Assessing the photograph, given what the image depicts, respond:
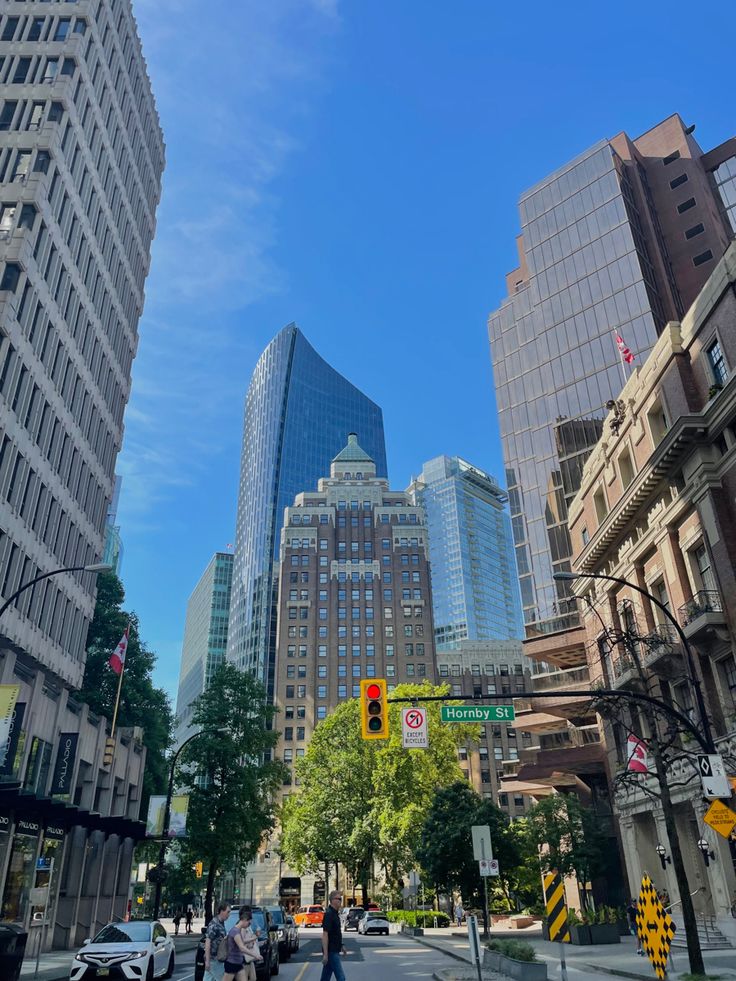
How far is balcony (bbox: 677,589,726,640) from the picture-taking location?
28844 millimetres

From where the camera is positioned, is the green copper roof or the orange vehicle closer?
the orange vehicle

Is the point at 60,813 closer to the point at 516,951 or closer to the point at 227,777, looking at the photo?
the point at 227,777

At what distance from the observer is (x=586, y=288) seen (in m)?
82.1

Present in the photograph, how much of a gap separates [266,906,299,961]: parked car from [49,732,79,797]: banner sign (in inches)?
406

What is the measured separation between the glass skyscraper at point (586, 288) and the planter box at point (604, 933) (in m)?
38.0

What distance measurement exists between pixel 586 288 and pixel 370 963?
233ft

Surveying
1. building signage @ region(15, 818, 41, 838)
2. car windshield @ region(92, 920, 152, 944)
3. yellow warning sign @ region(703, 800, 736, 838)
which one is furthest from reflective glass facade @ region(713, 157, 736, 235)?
car windshield @ region(92, 920, 152, 944)

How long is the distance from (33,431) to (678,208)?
75251mm

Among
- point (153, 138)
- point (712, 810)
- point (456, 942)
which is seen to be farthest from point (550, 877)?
point (153, 138)

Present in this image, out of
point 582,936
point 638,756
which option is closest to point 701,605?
point 638,756

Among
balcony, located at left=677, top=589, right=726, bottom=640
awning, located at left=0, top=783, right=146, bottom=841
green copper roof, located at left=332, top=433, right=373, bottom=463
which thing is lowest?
awning, located at left=0, top=783, right=146, bottom=841

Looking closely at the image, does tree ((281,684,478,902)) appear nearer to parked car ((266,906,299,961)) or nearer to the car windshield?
parked car ((266,906,299,961))

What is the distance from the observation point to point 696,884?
31359mm

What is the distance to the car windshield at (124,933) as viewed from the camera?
1957 centimetres
